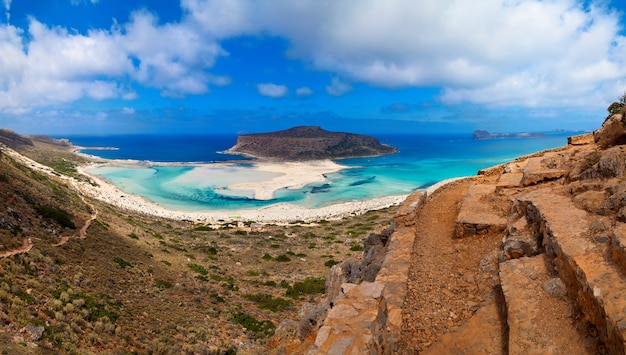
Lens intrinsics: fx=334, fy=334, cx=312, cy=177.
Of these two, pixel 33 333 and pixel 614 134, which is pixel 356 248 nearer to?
pixel 614 134

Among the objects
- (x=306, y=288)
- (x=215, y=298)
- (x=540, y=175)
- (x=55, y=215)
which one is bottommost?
(x=306, y=288)

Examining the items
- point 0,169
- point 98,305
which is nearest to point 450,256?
point 98,305

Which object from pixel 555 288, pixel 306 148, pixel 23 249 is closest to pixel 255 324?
pixel 23 249

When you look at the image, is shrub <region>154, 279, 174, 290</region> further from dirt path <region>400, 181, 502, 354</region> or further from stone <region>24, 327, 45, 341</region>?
dirt path <region>400, 181, 502, 354</region>

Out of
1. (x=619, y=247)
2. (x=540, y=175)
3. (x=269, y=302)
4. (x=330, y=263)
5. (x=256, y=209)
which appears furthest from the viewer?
Result: (x=256, y=209)

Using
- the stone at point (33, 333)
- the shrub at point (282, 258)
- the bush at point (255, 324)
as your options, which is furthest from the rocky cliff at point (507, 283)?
the shrub at point (282, 258)

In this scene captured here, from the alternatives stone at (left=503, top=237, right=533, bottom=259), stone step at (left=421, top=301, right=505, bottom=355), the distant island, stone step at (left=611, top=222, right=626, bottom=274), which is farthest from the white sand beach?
the distant island
